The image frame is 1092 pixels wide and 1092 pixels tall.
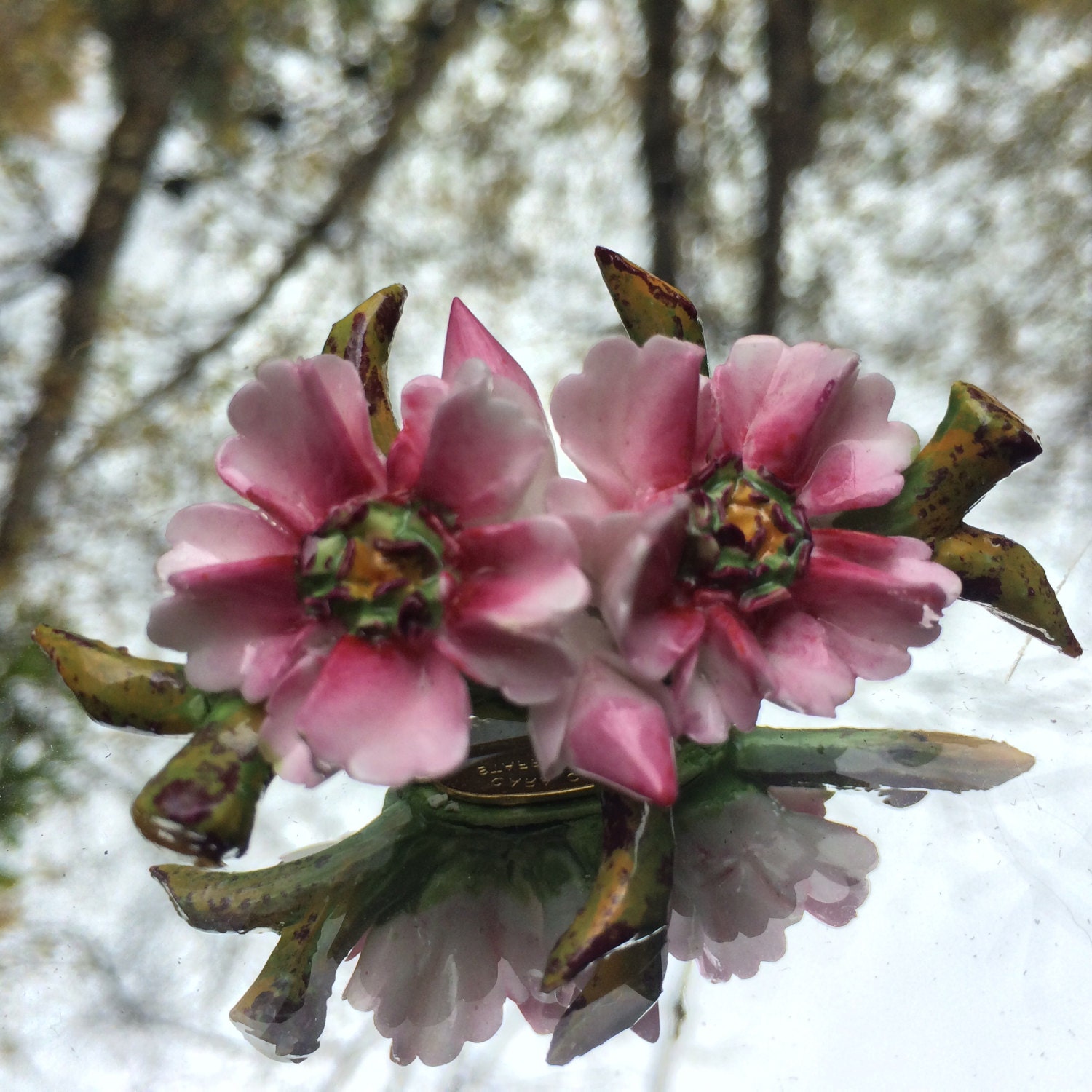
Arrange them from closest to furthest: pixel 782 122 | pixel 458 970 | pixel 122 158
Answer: pixel 458 970 < pixel 122 158 < pixel 782 122

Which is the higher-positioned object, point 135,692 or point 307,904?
point 135,692

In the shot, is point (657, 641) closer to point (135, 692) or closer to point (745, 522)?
point (745, 522)

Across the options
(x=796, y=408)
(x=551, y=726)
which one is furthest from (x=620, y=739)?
(x=796, y=408)

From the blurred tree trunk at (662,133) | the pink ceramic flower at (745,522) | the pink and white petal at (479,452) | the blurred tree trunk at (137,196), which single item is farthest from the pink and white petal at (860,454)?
the blurred tree trunk at (662,133)

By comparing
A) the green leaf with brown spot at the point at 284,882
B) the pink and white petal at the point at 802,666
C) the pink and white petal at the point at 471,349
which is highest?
the pink and white petal at the point at 471,349

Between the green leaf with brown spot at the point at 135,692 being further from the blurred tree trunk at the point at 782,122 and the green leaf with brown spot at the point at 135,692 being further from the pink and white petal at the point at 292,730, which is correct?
the blurred tree trunk at the point at 782,122

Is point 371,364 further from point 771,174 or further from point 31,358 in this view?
point 771,174

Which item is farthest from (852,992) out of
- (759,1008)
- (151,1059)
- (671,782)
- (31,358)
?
(31,358)
